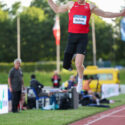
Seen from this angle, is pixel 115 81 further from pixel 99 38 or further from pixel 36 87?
pixel 99 38

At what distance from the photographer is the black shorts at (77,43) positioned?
8.34 metres

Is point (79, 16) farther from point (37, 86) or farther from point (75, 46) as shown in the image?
point (37, 86)

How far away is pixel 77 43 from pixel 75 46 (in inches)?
3.1

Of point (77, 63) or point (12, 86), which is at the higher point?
point (77, 63)

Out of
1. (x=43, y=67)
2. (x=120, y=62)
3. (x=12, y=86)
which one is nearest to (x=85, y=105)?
(x=12, y=86)

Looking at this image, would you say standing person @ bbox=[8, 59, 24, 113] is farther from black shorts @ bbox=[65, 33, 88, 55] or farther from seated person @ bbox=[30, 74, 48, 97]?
black shorts @ bbox=[65, 33, 88, 55]

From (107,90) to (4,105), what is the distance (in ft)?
37.6

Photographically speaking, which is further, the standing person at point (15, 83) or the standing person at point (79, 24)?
the standing person at point (15, 83)

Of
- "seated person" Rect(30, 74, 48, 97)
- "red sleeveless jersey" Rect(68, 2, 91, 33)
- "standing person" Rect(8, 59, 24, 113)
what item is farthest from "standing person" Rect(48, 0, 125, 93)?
→ "seated person" Rect(30, 74, 48, 97)

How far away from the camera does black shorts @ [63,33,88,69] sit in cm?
836

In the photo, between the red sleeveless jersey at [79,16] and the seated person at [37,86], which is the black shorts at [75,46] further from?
the seated person at [37,86]

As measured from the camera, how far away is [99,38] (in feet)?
245

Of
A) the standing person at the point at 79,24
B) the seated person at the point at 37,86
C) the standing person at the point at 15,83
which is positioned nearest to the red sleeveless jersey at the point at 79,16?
the standing person at the point at 79,24

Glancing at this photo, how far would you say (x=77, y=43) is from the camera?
8500 millimetres
